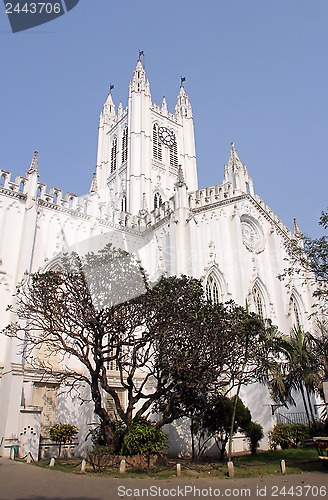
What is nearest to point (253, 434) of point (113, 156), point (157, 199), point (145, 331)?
point (145, 331)

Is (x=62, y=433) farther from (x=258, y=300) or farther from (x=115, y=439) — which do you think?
(x=258, y=300)

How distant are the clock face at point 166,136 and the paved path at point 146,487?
41.0 metres

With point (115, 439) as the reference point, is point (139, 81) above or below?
above

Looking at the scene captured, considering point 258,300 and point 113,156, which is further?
point 113,156

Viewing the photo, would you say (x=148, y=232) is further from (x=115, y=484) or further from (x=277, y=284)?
(x=115, y=484)

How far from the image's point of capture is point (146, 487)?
375 inches

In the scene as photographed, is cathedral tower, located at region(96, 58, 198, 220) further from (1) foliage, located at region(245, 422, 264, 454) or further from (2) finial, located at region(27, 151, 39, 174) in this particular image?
(1) foliage, located at region(245, 422, 264, 454)

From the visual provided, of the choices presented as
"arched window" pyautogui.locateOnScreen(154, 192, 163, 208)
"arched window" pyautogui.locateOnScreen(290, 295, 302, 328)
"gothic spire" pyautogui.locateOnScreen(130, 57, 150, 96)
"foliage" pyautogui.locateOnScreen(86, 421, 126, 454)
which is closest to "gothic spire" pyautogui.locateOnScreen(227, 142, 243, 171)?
"arched window" pyautogui.locateOnScreen(290, 295, 302, 328)

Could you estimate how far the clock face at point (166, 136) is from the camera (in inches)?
1863

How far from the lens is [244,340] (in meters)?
15.9

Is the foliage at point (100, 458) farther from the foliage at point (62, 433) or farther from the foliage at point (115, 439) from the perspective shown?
the foliage at point (62, 433)

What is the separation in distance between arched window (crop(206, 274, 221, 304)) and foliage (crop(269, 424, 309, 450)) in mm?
7596

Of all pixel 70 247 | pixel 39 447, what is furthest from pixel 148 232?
pixel 39 447

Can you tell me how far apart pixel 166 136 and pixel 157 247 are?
26606 mm
